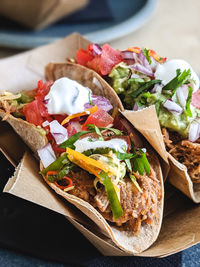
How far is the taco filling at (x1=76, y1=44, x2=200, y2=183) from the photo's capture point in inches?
91.5

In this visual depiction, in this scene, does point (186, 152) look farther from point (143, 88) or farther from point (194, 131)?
point (143, 88)

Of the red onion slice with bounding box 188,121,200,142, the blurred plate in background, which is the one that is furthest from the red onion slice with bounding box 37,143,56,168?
the blurred plate in background

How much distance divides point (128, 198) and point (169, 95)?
0.76 m

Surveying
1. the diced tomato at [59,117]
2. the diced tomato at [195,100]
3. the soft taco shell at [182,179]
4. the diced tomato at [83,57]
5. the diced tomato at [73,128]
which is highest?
the diced tomato at [83,57]

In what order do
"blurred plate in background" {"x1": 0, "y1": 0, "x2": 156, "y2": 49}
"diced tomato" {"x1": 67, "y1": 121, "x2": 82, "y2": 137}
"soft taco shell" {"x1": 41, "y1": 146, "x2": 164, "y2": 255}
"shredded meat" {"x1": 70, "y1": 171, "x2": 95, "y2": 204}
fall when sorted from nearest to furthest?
"soft taco shell" {"x1": 41, "y1": 146, "x2": 164, "y2": 255}, "shredded meat" {"x1": 70, "y1": 171, "x2": 95, "y2": 204}, "diced tomato" {"x1": 67, "y1": 121, "x2": 82, "y2": 137}, "blurred plate in background" {"x1": 0, "y1": 0, "x2": 156, "y2": 49}

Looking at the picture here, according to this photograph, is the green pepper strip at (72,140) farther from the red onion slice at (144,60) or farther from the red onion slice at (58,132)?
the red onion slice at (144,60)

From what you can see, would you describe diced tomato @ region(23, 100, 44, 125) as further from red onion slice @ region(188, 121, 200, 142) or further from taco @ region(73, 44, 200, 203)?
red onion slice @ region(188, 121, 200, 142)

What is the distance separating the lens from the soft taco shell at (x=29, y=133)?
2.19 metres

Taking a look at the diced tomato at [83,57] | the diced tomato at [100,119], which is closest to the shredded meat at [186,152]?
the diced tomato at [100,119]

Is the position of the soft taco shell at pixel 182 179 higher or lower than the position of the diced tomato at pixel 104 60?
lower

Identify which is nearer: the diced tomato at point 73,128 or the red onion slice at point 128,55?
the diced tomato at point 73,128

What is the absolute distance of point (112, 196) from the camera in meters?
1.92

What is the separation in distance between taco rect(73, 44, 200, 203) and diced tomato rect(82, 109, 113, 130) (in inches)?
9.5

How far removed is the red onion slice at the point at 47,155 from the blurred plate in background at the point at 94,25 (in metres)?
2.42
